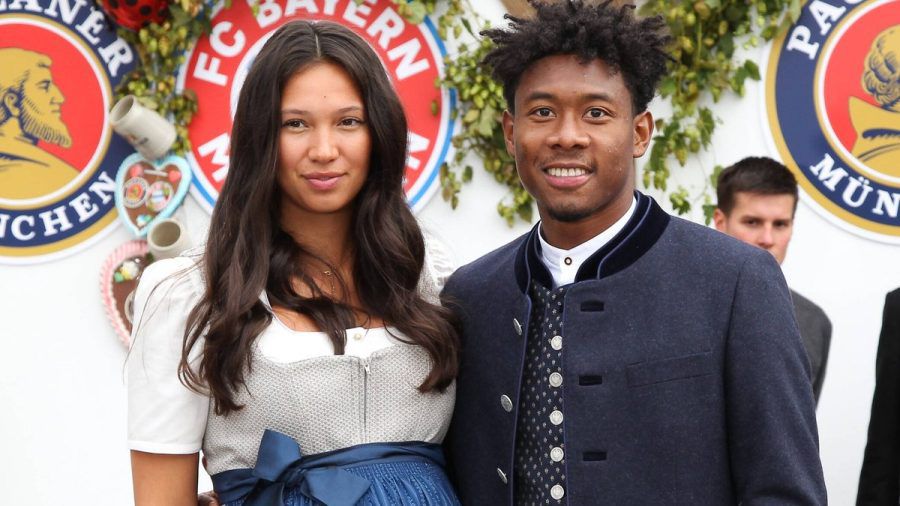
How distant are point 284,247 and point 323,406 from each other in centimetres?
37

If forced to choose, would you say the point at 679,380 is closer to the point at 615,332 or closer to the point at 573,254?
the point at 615,332

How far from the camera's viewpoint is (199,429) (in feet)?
7.68

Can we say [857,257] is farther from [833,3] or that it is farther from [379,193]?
[379,193]

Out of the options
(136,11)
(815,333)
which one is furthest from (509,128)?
(136,11)

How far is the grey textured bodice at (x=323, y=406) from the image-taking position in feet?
7.58

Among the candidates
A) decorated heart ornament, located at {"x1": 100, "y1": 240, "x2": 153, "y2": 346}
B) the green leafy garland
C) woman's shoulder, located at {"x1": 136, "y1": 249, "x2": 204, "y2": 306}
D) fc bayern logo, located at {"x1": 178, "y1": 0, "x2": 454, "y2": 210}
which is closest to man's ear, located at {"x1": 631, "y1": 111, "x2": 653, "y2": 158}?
woman's shoulder, located at {"x1": 136, "y1": 249, "x2": 204, "y2": 306}

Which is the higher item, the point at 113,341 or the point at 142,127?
the point at 142,127

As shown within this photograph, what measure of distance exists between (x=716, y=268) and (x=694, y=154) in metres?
2.21

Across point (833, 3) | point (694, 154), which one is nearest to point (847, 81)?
point (833, 3)

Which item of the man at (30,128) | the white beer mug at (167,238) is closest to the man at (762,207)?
the white beer mug at (167,238)

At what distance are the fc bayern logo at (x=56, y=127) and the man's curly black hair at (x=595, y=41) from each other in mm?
2420

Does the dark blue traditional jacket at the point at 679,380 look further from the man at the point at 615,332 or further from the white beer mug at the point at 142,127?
the white beer mug at the point at 142,127

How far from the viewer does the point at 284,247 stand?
2496 mm

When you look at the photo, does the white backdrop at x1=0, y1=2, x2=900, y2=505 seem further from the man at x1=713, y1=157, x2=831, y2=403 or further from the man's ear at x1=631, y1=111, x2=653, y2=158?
the man's ear at x1=631, y1=111, x2=653, y2=158
